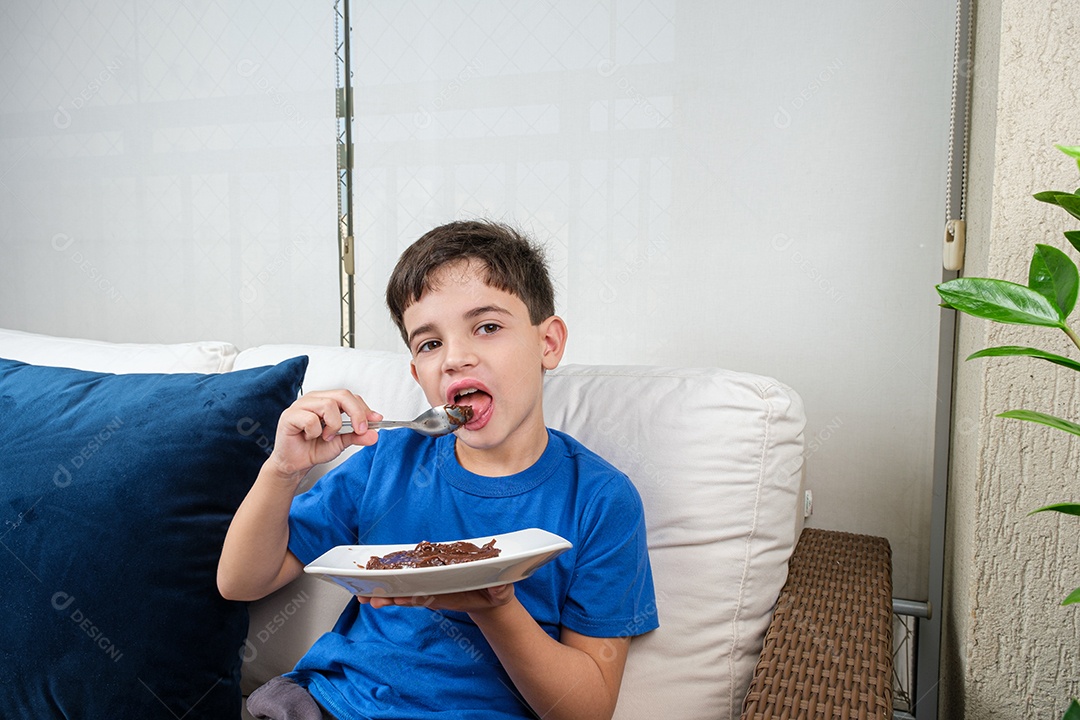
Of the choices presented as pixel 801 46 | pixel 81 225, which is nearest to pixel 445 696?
pixel 801 46

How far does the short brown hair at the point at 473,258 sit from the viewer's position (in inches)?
41.9

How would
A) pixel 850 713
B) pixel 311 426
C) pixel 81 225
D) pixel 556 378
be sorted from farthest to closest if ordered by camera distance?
pixel 81 225
pixel 556 378
pixel 311 426
pixel 850 713

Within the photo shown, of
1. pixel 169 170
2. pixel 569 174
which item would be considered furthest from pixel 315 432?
pixel 169 170

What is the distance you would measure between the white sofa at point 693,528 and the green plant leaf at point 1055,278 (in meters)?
0.45

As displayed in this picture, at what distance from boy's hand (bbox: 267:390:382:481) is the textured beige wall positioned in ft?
2.70

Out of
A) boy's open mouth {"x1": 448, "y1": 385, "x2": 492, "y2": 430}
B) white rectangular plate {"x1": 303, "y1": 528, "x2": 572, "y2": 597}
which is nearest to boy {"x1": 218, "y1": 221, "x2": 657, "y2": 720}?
boy's open mouth {"x1": 448, "y1": 385, "x2": 492, "y2": 430}

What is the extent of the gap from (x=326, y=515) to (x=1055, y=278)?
0.94 m

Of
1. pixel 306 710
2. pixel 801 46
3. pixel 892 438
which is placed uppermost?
pixel 801 46

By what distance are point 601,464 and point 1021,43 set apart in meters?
0.77

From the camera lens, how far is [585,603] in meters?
0.97

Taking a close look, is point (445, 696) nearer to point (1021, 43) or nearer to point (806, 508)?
point (806, 508)

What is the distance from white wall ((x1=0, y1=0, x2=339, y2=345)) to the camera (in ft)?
6.69

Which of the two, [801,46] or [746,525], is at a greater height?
[801,46]

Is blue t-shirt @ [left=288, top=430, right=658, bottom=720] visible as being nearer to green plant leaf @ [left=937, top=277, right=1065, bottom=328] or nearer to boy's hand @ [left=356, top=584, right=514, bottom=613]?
boy's hand @ [left=356, top=584, right=514, bottom=613]
